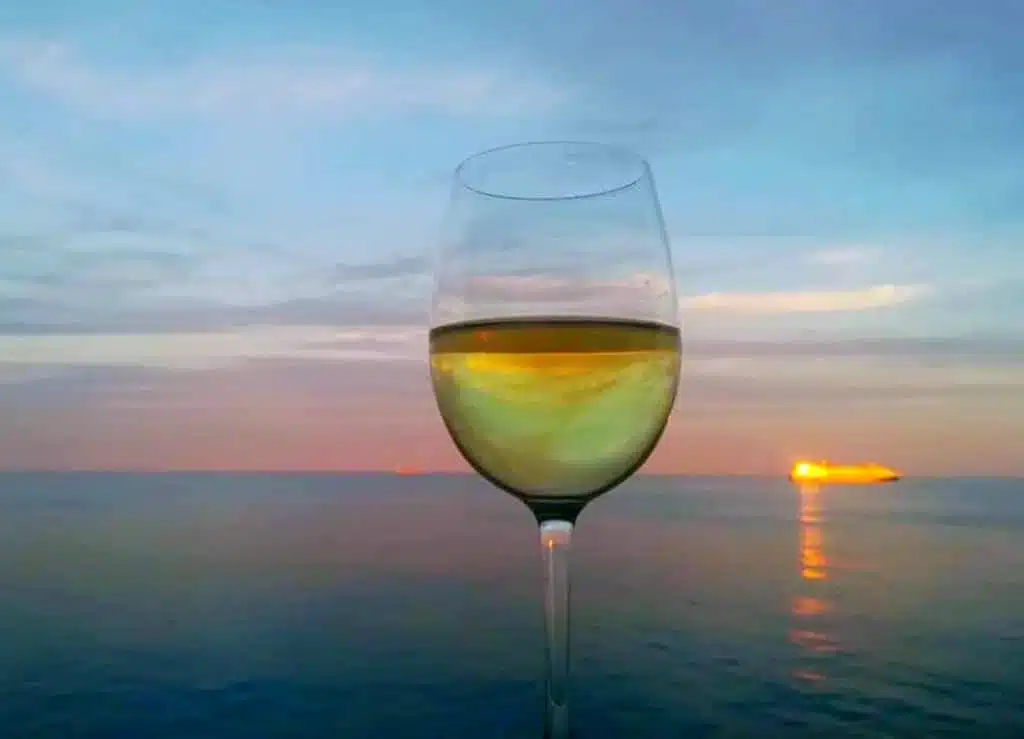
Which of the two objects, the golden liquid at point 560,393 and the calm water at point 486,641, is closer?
the golden liquid at point 560,393

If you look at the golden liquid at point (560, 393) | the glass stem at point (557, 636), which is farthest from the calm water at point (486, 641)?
the golden liquid at point (560, 393)

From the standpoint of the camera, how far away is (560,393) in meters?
0.69

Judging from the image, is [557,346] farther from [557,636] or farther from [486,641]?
[486,641]

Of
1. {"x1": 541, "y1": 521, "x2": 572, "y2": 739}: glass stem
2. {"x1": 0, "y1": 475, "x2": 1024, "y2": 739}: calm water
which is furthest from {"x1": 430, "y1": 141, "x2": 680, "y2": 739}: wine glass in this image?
{"x1": 0, "y1": 475, "x2": 1024, "y2": 739}: calm water

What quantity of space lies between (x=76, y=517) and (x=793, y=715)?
19.1m

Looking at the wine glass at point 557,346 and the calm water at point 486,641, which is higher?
the wine glass at point 557,346

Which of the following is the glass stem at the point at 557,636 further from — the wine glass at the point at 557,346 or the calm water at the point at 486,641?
the calm water at the point at 486,641

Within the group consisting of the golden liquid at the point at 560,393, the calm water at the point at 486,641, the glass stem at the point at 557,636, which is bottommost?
the calm water at the point at 486,641

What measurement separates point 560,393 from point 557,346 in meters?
0.03

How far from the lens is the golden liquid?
0.69 metres

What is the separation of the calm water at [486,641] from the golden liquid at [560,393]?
305 mm

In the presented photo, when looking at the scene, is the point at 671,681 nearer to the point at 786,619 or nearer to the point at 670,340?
the point at 786,619

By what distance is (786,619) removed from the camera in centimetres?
633

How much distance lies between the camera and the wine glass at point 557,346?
69 cm
